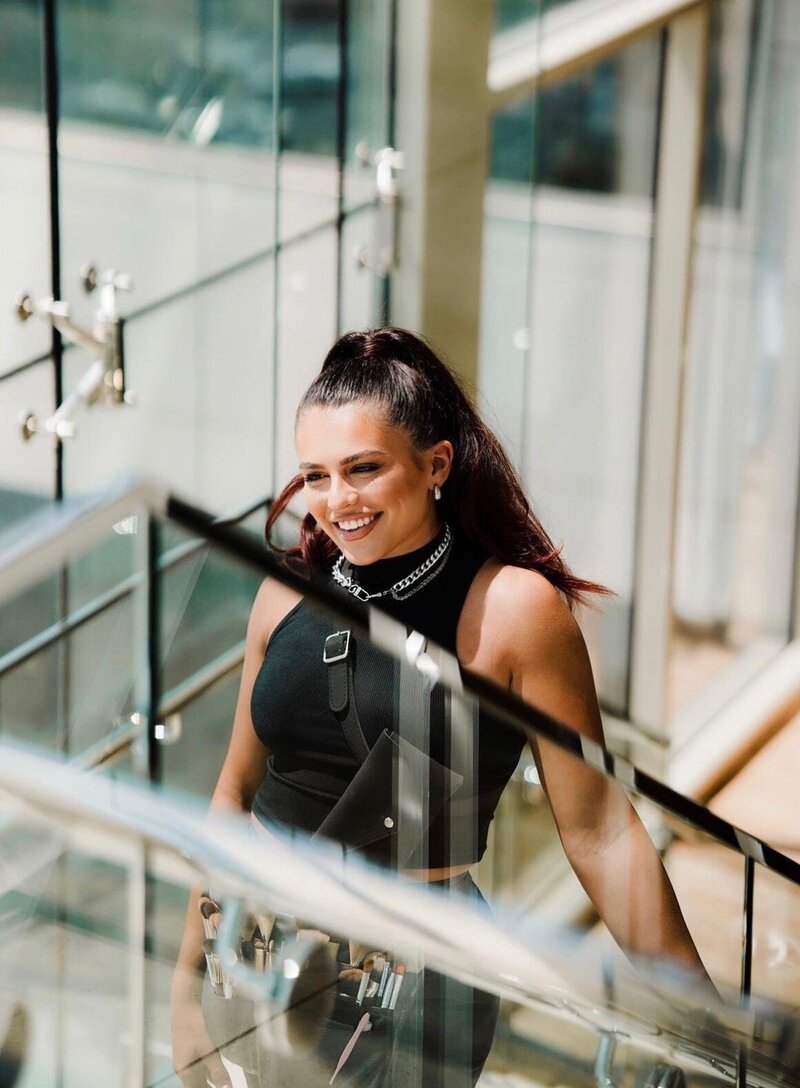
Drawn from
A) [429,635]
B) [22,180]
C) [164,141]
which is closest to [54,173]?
[22,180]

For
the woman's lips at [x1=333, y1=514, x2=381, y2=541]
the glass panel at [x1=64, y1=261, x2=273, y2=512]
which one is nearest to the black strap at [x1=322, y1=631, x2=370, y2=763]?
the woman's lips at [x1=333, y1=514, x2=381, y2=541]

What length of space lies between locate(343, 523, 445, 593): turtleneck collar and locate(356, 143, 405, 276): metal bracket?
257 cm

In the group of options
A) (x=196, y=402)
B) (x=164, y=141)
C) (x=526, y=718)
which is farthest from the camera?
(x=196, y=402)

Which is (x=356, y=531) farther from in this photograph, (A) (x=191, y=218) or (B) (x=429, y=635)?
(A) (x=191, y=218)

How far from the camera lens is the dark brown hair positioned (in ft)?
6.58

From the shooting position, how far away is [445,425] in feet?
6.73

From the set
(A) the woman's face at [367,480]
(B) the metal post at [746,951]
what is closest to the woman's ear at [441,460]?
(A) the woman's face at [367,480]

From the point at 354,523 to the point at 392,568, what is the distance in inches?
3.1

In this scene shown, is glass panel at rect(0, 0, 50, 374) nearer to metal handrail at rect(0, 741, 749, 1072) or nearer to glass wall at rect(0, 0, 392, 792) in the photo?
glass wall at rect(0, 0, 392, 792)

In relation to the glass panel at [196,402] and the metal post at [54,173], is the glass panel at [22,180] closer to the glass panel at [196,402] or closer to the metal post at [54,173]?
the metal post at [54,173]

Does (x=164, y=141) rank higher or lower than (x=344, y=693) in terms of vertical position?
higher

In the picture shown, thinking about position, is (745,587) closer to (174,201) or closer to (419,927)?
(174,201)

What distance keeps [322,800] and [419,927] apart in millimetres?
184

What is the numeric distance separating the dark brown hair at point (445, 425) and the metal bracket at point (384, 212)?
7.95 ft
